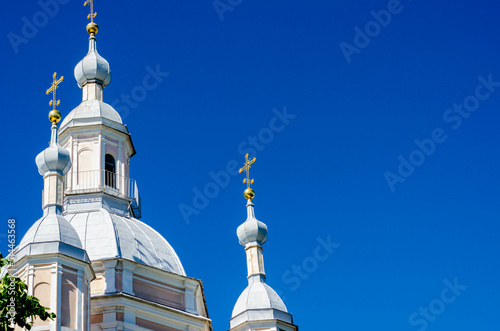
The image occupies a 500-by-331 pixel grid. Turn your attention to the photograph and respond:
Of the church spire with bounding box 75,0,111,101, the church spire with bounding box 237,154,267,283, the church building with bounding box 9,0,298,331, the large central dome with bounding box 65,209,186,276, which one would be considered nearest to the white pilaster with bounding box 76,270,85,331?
the church building with bounding box 9,0,298,331

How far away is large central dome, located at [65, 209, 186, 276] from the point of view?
29.4 metres

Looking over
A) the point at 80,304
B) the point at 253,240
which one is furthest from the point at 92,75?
the point at 80,304

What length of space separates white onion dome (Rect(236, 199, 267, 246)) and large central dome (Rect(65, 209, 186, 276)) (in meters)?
2.11

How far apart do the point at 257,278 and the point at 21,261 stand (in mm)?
8149

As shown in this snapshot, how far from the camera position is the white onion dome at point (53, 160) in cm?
2703

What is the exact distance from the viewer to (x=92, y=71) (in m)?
34.6

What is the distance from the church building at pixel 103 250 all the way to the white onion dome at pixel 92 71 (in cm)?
3

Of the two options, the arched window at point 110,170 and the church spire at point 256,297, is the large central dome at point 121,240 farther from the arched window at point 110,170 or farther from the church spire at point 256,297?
the church spire at point 256,297

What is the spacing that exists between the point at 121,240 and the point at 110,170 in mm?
4170

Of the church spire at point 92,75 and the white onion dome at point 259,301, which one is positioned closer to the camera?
the white onion dome at point 259,301

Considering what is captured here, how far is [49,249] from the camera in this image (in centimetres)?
2475

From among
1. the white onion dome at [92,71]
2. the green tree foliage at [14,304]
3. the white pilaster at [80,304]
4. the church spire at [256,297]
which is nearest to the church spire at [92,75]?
the white onion dome at [92,71]

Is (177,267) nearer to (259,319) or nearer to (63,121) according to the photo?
(259,319)

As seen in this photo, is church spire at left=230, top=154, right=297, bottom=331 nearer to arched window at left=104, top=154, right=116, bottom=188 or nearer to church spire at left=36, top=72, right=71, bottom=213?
arched window at left=104, top=154, right=116, bottom=188
